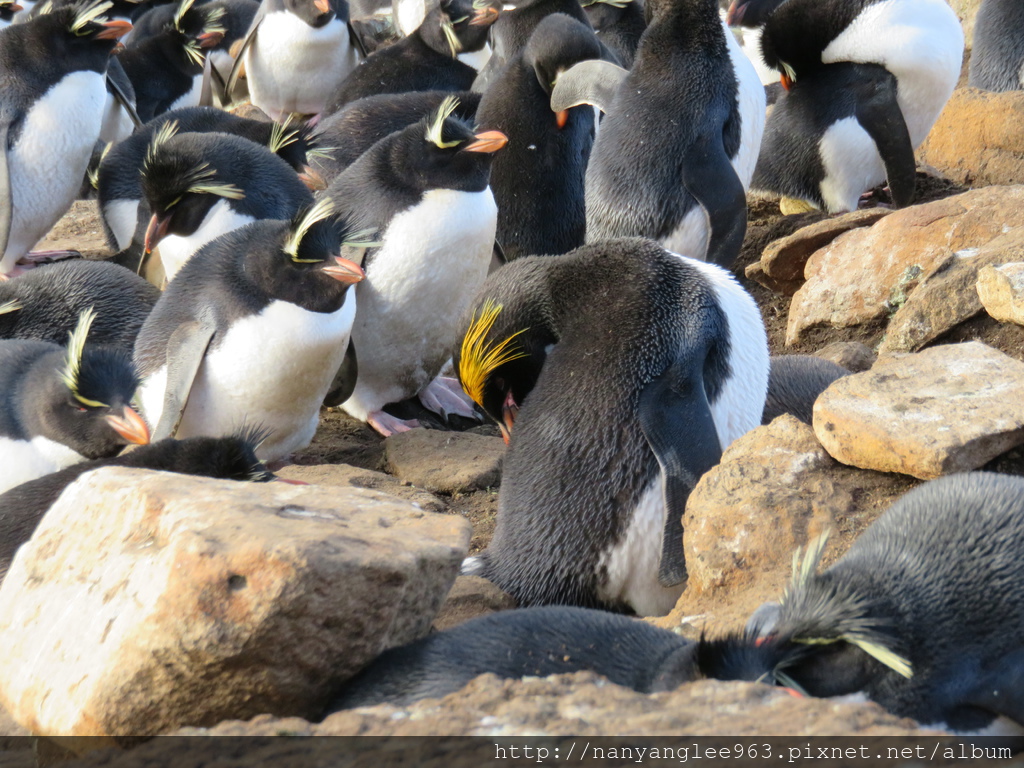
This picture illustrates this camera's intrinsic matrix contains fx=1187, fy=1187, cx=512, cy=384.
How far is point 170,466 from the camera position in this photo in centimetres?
259

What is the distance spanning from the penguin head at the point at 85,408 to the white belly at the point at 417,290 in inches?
42.5

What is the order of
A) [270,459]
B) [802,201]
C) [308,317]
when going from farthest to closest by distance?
[802,201], [270,459], [308,317]

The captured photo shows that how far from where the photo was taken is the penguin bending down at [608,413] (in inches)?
109

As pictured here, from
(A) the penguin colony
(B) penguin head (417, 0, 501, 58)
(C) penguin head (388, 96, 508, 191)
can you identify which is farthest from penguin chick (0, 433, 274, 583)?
(B) penguin head (417, 0, 501, 58)

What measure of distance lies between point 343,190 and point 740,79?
1.66 m

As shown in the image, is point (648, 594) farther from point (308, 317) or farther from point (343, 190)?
point (343, 190)

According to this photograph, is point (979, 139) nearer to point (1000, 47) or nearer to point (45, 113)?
point (1000, 47)

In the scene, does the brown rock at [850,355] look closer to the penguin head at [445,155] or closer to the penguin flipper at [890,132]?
the penguin head at [445,155]

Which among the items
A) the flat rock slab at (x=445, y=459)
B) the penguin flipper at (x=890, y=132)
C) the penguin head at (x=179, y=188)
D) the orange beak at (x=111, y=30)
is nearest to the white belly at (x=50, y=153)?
the orange beak at (x=111, y=30)

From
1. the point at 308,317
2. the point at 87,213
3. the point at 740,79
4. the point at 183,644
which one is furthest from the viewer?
the point at 87,213

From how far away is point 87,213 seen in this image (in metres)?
7.42

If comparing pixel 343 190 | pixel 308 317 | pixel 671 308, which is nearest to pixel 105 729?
pixel 671 308

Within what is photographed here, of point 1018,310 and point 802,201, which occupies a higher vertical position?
point 1018,310

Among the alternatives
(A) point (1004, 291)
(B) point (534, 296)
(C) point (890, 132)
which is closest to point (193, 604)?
(B) point (534, 296)
